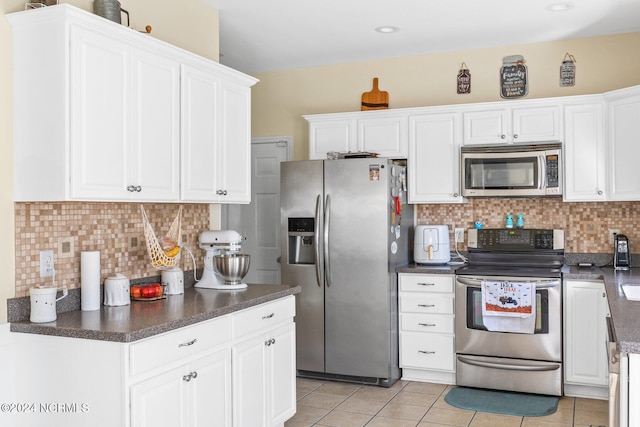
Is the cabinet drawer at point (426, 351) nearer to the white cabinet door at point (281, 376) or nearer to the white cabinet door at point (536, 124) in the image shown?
the white cabinet door at point (281, 376)

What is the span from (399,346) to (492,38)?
8.21ft

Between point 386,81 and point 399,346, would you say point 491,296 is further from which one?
point 386,81

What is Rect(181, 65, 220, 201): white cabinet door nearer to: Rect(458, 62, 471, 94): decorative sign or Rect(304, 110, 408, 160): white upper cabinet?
Rect(304, 110, 408, 160): white upper cabinet

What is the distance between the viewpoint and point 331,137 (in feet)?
17.7

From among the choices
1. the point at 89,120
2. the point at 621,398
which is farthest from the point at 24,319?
the point at 621,398

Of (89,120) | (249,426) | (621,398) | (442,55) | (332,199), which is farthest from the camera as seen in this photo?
(442,55)

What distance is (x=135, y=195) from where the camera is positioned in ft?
9.80

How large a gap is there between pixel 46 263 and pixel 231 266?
3.42ft

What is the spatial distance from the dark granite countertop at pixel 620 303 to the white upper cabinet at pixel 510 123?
3.40ft

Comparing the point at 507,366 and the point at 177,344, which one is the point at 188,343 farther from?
the point at 507,366

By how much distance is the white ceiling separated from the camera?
163 inches

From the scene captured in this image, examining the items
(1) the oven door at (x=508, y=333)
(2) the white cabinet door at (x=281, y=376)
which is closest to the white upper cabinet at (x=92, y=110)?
(2) the white cabinet door at (x=281, y=376)

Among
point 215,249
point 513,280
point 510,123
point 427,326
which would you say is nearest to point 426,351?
point 427,326

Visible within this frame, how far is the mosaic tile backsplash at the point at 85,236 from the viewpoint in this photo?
9.18 ft
